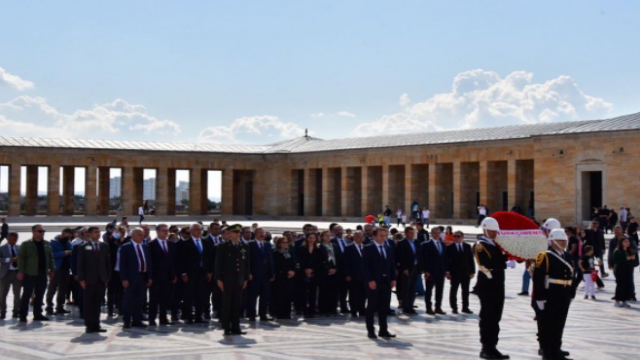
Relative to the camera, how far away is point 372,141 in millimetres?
47812

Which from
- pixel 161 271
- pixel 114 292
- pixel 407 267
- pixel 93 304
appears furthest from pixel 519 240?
pixel 114 292

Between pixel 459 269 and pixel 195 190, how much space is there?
36.8 metres

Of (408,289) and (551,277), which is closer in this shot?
(551,277)

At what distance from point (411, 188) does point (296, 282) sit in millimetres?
30681

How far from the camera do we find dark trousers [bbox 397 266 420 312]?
13.3 metres

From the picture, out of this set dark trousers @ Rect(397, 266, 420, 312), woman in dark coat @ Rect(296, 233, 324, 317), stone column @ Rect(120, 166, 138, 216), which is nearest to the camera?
woman in dark coat @ Rect(296, 233, 324, 317)

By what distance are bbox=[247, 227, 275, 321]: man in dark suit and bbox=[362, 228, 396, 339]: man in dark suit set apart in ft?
7.41

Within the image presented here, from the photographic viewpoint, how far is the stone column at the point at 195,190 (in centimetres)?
4844

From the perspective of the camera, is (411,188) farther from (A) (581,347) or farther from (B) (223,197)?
(A) (581,347)

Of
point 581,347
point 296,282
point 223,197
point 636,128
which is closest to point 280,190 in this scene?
point 223,197

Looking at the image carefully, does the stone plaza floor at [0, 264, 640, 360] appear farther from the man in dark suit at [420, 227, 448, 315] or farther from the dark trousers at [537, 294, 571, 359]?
the man in dark suit at [420, 227, 448, 315]

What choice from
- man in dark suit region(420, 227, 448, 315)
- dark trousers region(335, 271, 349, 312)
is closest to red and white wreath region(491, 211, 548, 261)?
man in dark suit region(420, 227, 448, 315)

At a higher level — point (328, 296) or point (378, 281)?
point (378, 281)

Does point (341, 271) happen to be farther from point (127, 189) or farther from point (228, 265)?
point (127, 189)
